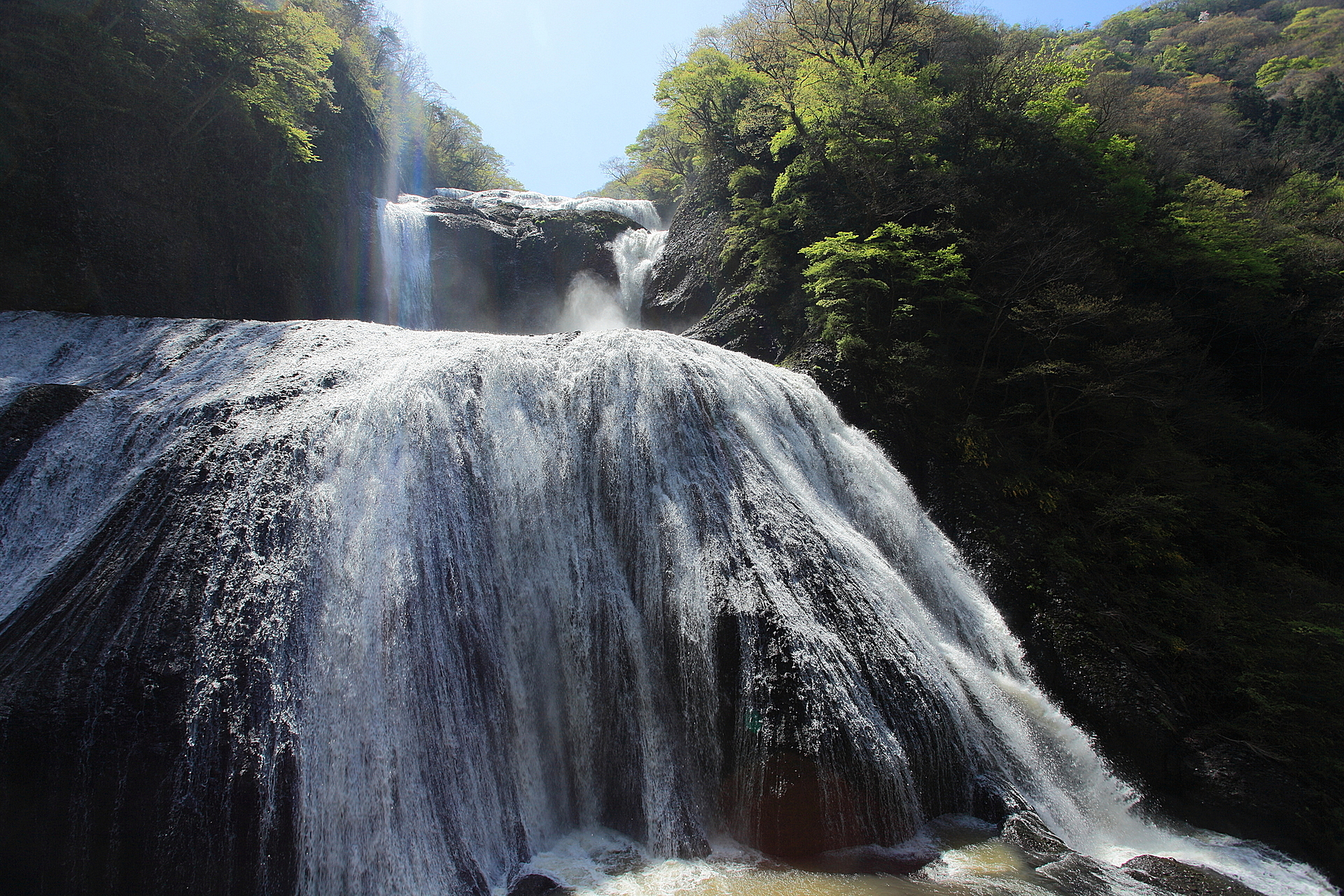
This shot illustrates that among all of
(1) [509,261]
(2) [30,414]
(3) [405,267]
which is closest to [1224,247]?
(1) [509,261]

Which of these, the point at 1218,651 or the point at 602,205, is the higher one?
the point at 602,205

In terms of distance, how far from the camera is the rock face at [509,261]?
18.0m

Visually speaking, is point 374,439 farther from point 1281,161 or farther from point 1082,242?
point 1281,161

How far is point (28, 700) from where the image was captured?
13.7ft

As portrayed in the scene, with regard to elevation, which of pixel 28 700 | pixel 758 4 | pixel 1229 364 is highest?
pixel 758 4

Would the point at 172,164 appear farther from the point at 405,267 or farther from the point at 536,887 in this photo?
the point at 536,887

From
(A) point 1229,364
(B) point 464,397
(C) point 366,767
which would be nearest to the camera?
(C) point 366,767

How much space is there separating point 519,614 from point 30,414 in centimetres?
552

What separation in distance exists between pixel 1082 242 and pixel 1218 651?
28.5 ft

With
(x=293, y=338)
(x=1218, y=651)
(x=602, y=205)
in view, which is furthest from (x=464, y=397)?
(x=602, y=205)

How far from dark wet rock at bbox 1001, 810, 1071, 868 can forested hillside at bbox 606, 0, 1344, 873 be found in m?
2.74

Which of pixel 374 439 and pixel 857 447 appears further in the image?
pixel 857 447

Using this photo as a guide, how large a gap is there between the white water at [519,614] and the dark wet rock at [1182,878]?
0.32 meters

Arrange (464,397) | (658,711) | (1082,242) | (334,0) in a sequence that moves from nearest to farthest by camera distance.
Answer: (658,711) < (464,397) < (1082,242) < (334,0)
